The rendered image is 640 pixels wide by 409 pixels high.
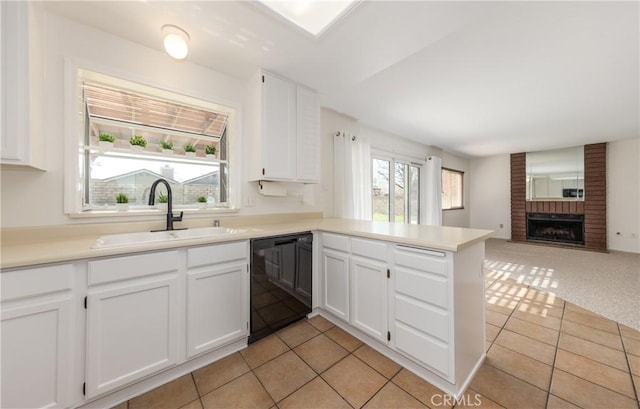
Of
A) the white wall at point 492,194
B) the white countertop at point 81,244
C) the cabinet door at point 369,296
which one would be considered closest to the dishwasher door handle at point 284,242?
the white countertop at point 81,244

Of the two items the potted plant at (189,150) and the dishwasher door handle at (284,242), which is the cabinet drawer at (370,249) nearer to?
the dishwasher door handle at (284,242)

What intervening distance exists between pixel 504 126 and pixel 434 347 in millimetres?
4176

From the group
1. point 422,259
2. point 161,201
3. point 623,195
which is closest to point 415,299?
point 422,259

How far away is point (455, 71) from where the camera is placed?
2.31m

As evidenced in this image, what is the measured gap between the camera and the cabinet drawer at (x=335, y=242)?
6.51ft

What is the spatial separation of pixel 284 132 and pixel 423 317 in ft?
6.29

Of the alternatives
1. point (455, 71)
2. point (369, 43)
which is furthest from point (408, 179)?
point (369, 43)

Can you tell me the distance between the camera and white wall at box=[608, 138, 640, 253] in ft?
15.8

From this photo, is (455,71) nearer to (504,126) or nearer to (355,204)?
(355,204)

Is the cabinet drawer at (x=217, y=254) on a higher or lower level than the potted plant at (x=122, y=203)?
lower

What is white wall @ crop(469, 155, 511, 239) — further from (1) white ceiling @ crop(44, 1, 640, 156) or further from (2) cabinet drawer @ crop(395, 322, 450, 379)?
(2) cabinet drawer @ crop(395, 322, 450, 379)

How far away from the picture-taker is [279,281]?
Answer: 1.93 meters

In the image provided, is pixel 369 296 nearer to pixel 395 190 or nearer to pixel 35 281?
pixel 35 281

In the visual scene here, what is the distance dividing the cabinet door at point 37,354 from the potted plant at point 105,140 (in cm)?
119
